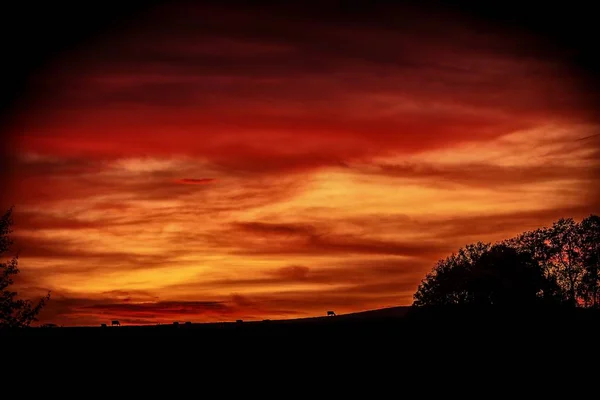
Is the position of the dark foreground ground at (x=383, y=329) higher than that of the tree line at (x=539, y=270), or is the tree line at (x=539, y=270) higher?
the tree line at (x=539, y=270)

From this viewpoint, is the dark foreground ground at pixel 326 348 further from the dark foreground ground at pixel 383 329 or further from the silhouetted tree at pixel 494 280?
the silhouetted tree at pixel 494 280

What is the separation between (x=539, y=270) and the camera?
79.9m

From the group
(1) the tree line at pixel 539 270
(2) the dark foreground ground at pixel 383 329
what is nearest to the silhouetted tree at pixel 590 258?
(1) the tree line at pixel 539 270

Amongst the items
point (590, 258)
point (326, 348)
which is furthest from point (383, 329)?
point (590, 258)

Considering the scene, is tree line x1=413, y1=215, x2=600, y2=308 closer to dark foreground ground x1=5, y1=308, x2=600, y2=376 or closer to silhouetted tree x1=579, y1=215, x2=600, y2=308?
silhouetted tree x1=579, y1=215, x2=600, y2=308

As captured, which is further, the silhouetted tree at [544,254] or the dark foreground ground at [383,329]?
the silhouetted tree at [544,254]

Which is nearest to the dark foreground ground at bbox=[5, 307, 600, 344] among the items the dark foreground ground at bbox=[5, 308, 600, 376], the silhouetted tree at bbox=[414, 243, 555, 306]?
the dark foreground ground at bbox=[5, 308, 600, 376]

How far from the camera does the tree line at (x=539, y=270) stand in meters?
76.9

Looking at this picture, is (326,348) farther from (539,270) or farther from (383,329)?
(539,270)

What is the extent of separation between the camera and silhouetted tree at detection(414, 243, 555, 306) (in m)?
78.7

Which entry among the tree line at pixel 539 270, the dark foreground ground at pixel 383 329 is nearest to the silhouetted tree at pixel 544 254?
the tree line at pixel 539 270

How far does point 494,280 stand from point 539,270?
436 cm

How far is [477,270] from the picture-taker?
8419 centimetres

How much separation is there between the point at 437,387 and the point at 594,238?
6069 centimetres
